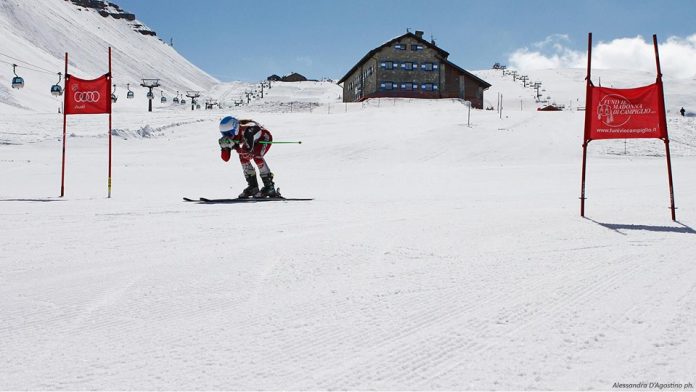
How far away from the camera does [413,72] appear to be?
62469 millimetres

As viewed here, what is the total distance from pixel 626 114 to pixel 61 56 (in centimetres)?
14351

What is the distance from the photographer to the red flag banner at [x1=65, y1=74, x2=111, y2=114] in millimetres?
9719

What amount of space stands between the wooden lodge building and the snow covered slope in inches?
1219

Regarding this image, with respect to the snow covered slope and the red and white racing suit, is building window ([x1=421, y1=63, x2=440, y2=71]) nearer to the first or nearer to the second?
the snow covered slope

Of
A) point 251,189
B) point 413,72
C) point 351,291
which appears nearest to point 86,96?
point 251,189

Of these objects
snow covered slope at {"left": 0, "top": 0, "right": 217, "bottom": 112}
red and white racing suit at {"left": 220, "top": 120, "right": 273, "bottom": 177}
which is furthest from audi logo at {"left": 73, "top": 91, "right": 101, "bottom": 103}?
snow covered slope at {"left": 0, "top": 0, "right": 217, "bottom": 112}

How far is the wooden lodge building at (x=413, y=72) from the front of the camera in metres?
61.6

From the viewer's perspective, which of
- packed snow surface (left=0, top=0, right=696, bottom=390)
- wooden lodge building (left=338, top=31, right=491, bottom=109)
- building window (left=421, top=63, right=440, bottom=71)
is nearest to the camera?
packed snow surface (left=0, top=0, right=696, bottom=390)

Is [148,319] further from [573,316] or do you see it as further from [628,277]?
[628,277]

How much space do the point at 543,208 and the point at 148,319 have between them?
636 cm

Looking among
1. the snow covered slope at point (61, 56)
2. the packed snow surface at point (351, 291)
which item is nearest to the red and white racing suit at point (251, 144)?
the packed snow surface at point (351, 291)

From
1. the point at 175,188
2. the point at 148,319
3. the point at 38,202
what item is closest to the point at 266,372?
the point at 148,319

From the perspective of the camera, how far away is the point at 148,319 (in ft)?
9.02

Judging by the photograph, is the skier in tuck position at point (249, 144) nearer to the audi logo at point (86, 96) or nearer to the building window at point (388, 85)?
the audi logo at point (86, 96)
